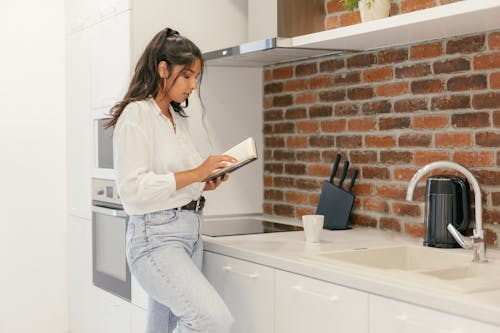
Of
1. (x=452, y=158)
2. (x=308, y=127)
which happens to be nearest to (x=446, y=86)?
(x=452, y=158)

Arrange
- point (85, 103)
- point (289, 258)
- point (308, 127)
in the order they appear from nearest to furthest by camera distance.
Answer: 1. point (289, 258)
2. point (308, 127)
3. point (85, 103)

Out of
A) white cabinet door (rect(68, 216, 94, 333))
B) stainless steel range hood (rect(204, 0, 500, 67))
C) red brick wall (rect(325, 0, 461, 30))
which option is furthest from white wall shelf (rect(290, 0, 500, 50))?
white cabinet door (rect(68, 216, 94, 333))

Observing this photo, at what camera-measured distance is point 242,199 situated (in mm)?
3916

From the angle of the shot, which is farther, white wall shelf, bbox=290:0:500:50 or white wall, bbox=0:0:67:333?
white wall, bbox=0:0:67:333

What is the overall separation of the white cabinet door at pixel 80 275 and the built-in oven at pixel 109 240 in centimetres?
19

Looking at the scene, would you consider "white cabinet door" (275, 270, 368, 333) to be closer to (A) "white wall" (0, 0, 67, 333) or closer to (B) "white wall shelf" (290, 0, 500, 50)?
(B) "white wall shelf" (290, 0, 500, 50)

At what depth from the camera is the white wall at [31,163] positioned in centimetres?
450

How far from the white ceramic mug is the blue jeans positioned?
401 mm

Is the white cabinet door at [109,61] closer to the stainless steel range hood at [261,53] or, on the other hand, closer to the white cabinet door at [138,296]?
the stainless steel range hood at [261,53]

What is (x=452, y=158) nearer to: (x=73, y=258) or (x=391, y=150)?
(x=391, y=150)

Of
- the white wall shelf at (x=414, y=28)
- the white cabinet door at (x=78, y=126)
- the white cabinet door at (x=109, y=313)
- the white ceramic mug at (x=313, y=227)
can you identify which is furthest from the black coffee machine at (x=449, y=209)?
the white cabinet door at (x=78, y=126)

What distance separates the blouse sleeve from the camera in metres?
2.61

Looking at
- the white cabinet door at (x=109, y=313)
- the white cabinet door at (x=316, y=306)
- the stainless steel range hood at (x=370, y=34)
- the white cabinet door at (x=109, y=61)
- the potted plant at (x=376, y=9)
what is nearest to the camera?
the white cabinet door at (x=316, y=306)

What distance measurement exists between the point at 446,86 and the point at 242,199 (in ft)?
4.39
